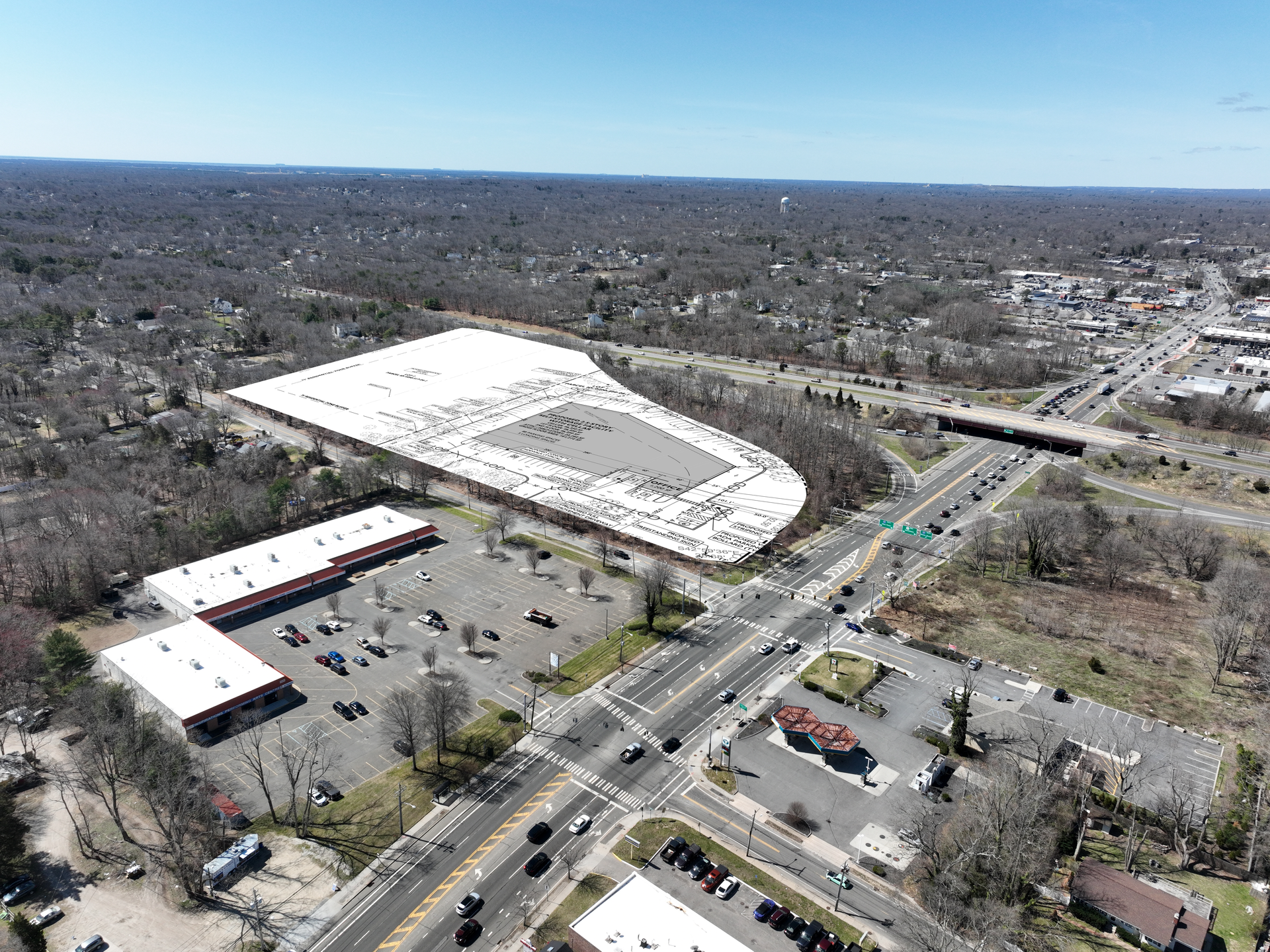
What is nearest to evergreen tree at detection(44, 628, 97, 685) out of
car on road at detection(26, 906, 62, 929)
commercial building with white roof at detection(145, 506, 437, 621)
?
commercial building with white roof at detection(145, 506, 437, 621)

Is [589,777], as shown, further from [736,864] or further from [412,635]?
[412,635]

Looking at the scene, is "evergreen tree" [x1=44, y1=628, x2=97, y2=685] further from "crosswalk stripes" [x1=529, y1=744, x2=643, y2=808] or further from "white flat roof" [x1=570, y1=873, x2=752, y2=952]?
"white flat roof" [x1=570, y1=873, x2=752, y2=952]

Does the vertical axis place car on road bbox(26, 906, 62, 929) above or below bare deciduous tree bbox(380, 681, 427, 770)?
below

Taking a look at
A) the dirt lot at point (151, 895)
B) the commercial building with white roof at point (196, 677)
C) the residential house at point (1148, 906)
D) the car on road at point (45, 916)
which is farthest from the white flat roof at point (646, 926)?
the commercial building with white roof at point (196, 677)

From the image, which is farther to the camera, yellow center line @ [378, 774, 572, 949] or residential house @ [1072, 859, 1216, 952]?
yellow center line @ [378, 774, 572, 949]

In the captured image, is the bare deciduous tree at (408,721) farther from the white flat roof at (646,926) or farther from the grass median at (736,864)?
the white flat roof at (646,926)
